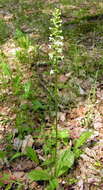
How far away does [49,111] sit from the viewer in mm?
3629

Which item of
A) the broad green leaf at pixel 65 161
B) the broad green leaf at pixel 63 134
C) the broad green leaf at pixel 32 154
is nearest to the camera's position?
the broad green leaf at pixel 65 161

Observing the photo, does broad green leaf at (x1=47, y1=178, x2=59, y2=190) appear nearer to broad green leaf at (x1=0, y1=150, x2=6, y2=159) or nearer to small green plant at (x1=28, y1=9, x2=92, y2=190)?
small green plant at (x1=28, y1=9, x2=92, y2=190)

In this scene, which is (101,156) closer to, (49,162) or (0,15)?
(49,162)

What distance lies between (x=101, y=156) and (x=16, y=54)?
8.53 ft

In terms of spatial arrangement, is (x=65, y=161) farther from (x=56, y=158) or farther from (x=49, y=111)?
(x=49, y=111)

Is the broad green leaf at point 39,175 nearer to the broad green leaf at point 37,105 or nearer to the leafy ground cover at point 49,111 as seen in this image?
the leafy ground cover at point 49,111

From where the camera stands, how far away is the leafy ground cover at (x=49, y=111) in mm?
2791

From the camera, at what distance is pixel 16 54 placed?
15.5 feet

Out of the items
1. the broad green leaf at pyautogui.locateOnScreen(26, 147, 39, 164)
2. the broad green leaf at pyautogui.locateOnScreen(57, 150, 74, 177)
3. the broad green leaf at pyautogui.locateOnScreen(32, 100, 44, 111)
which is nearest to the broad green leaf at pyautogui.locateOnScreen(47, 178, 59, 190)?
the broad green leaf at pyautogui.locateOnScreen(57, 150, 74, 177)

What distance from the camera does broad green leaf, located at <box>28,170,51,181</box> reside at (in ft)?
8.64

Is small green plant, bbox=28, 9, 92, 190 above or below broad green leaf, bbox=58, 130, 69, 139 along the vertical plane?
below

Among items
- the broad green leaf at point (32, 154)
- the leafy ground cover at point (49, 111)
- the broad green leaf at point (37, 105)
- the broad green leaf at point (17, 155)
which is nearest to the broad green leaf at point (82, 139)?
the leafy ground cover at point (49, 111)

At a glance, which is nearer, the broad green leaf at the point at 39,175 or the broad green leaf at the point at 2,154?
the broad green leaf at the point at 39,175

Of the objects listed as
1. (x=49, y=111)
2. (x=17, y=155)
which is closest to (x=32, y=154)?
(x=17, y=155)
